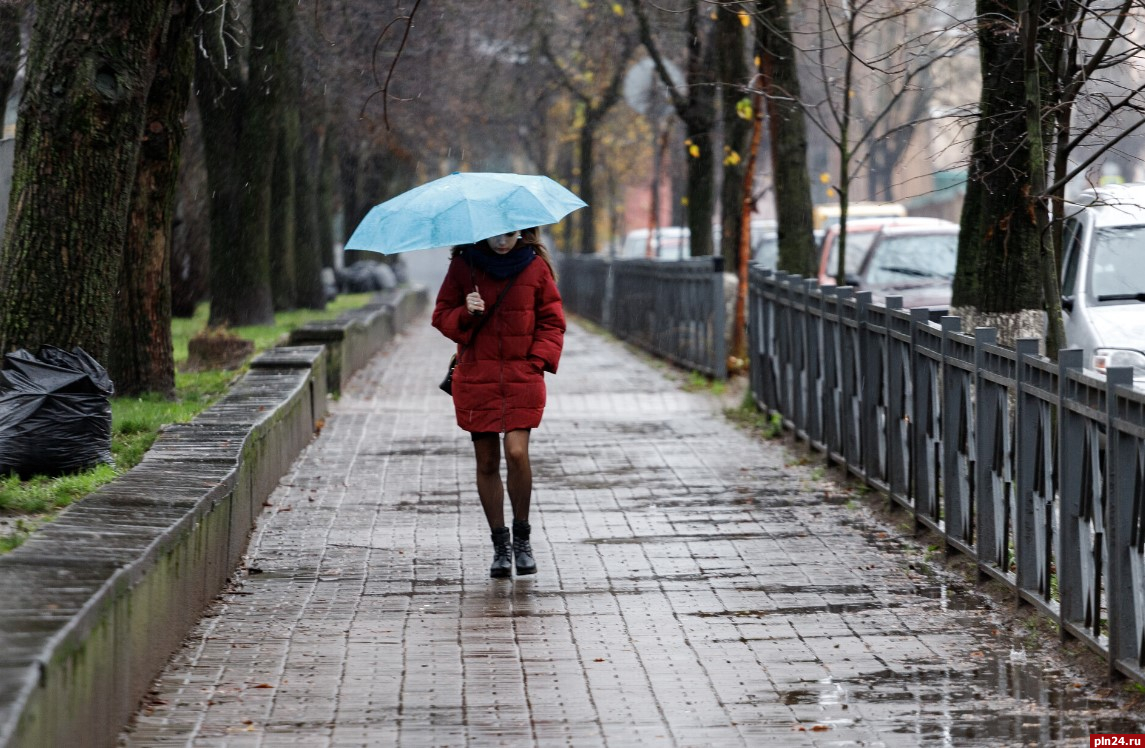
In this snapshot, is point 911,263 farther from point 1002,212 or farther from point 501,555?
point 501,555

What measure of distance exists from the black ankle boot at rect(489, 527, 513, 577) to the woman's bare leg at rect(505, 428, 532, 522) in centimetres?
12

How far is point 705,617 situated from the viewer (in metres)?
7.02

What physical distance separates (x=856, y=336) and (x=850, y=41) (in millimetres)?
2967

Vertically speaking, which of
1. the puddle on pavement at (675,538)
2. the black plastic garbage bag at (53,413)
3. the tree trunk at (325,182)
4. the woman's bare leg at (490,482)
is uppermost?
the tree trunk at (325,182)

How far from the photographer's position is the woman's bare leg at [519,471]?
7840 millimetres

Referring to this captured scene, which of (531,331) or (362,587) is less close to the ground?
(531,331)

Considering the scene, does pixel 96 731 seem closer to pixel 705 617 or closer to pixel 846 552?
pixel 705 617

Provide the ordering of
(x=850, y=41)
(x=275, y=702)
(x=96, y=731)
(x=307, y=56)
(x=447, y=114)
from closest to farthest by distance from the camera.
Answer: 1. (x=96, y=731)
2. (x=275, y=702)
3. (x=850, y=41)
4. (x=307, y=56)
5. (x=447, y=114)

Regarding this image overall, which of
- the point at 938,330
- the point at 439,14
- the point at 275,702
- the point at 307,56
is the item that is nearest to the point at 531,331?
the point at 938,330

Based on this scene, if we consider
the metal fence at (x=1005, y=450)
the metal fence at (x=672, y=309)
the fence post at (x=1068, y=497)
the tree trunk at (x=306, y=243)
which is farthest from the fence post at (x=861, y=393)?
the tree trunk at (x=306, y=243)

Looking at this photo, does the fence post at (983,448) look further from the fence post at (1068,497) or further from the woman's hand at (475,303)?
the woman's hand at (475,303)

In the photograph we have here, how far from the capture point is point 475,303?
7578 millimetres

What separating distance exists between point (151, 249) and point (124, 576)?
7563mm

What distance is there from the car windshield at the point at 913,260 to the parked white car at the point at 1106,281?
5.49 meters
